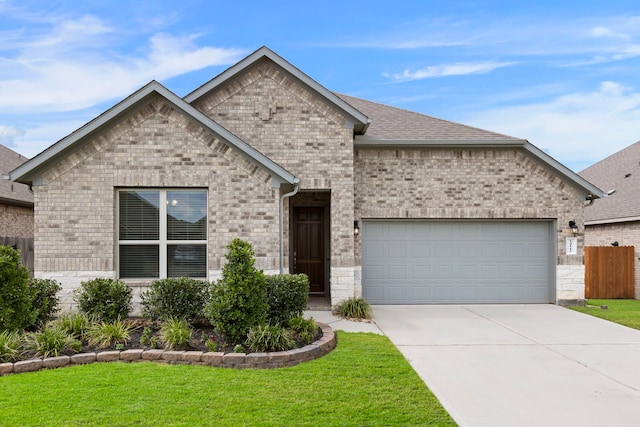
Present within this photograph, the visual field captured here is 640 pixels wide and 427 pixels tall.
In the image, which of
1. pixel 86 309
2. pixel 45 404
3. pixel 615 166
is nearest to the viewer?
pixel 45 404

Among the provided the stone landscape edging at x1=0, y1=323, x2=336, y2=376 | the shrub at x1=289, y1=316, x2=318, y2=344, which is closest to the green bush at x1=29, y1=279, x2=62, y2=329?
the stone landscape edging at x1=0, y1=323, x2=336, y2=376

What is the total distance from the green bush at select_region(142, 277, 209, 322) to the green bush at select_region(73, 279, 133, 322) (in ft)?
1.68

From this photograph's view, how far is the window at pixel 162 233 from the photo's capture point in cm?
909

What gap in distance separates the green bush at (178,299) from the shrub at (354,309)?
11.2 feet

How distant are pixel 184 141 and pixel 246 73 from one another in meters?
2.80

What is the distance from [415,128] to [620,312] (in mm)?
6943

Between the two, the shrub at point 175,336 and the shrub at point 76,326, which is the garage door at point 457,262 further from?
the shrub at point 76,326

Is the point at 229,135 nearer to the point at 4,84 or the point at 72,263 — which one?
the point at 72,263

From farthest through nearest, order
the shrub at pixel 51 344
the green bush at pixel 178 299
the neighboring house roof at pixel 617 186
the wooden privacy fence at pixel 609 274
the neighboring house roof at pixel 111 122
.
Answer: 1. the neighboring house roof at pixel 617 186
2. the wooden privacy fence at pixel 609 274
3. the neighboring house roof at pixel 111 122
4. the green bush at pixel 178 299
5. the shrub at pixel 51 344

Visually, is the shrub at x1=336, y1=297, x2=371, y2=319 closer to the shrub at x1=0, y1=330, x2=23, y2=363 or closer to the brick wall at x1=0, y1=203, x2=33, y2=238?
the shrub at x1=0, y1=330, x2=23, y2=363

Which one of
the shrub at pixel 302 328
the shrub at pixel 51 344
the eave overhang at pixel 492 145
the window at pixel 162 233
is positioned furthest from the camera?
the eave overhang at pixel 492 145

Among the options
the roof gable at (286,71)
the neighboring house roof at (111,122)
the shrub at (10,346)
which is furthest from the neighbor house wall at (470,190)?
the shrub at (10,346)

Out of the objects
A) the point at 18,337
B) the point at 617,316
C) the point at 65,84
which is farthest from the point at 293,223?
the point at 65,84

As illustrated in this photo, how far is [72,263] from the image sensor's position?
8867 mm
